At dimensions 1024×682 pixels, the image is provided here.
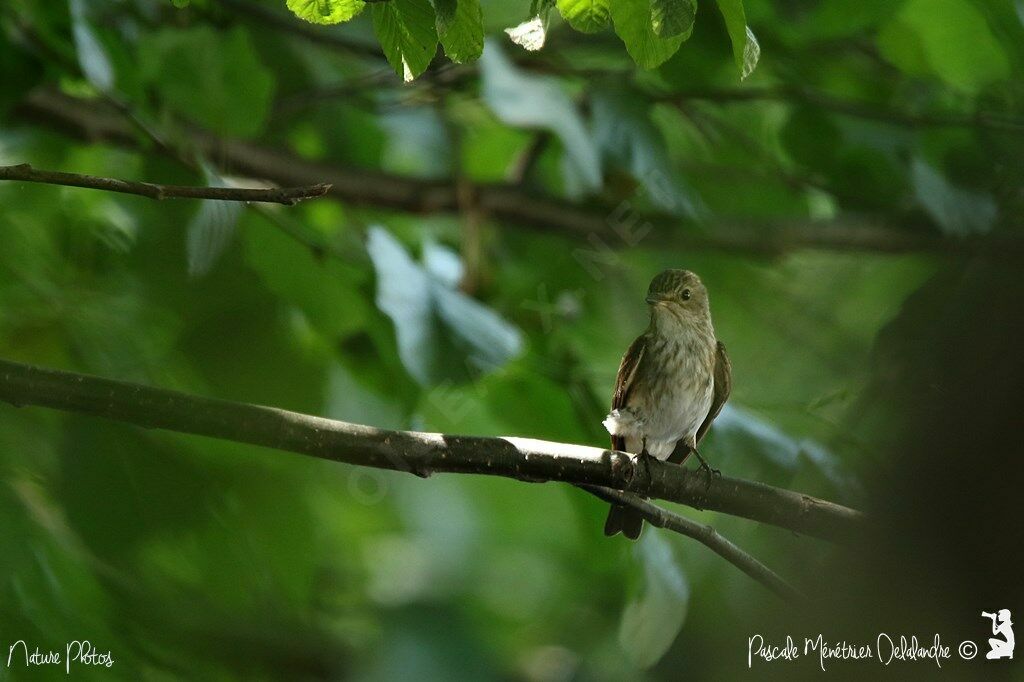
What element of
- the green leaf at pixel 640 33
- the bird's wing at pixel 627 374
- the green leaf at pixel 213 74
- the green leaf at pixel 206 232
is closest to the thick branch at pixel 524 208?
the green leaf at pixel 213 74

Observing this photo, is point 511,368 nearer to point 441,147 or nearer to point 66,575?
point 66,575

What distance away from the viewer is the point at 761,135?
134 inches

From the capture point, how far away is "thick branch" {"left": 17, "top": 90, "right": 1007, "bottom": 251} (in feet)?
10.7

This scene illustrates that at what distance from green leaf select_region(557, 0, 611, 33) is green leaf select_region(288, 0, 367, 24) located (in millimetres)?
244

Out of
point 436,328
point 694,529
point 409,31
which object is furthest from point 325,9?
point 436,328

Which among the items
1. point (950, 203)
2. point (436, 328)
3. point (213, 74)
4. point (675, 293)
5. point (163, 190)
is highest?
point (163, 190)

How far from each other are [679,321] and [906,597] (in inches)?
31.1

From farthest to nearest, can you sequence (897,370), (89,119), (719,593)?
1. (89,119)
2. (719,593)
3. (897,370)

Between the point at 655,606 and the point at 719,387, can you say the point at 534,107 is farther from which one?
the point at 655,606

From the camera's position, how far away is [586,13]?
1298 mm

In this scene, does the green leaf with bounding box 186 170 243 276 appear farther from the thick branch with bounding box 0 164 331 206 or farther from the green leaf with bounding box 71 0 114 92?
the thick branch with bounding box 0 164 331 206

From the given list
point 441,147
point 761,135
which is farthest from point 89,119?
point 761,135

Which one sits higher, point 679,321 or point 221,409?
point 221,409

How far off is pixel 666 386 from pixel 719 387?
0.13 meters
